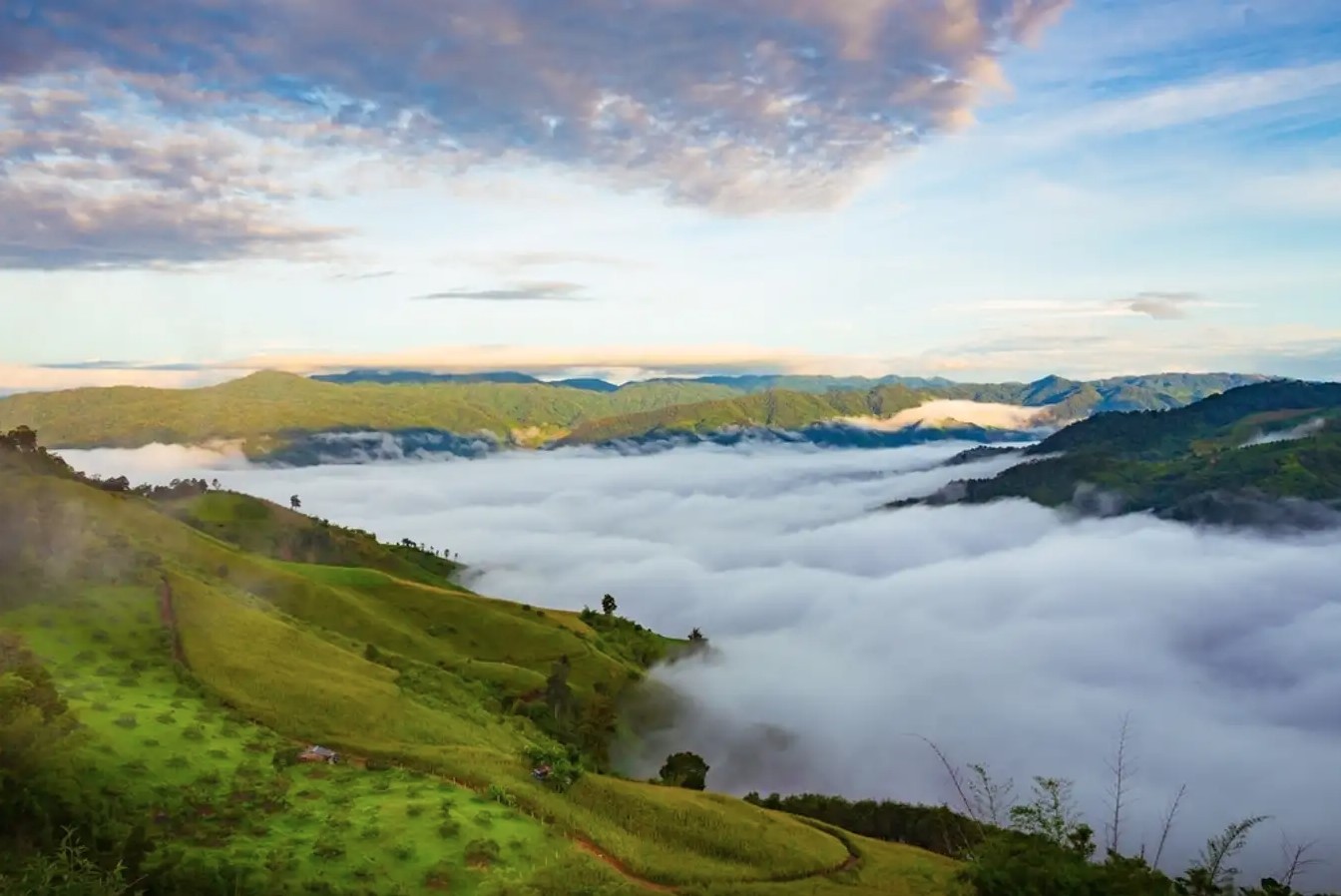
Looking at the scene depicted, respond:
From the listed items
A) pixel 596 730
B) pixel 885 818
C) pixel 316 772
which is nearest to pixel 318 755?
pixel 316 772

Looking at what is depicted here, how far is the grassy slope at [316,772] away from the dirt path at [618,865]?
11.1 inches

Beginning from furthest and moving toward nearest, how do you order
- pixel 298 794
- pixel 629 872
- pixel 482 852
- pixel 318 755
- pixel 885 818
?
pixel 885 818 → pixel 318 755 → pixel 298 794 → pixel 629 872 → pixel 482 852

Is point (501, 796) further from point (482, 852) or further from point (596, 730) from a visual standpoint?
point (596, 730)

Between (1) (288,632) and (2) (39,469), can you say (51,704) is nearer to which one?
(1) (288,632)

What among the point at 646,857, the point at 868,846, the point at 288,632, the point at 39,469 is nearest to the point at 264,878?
the point at 646,857

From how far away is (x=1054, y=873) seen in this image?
51.9 meters

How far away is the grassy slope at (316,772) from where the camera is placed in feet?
190

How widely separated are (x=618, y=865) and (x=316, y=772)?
26618mm

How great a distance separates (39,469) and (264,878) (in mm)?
127162

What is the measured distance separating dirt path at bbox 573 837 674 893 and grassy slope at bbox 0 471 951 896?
0.28 metres

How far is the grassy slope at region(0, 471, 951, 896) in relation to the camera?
57938mm

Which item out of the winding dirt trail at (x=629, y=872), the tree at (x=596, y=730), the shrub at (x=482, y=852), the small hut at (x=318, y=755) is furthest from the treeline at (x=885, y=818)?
the shrub at (x=482, y=852)

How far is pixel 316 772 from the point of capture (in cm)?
7069

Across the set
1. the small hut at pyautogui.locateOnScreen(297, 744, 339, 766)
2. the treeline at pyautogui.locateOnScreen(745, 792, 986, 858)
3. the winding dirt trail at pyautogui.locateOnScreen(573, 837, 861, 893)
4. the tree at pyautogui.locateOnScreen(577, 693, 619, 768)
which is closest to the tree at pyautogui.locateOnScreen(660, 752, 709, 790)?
the treeline at pyautogui.locateOnScreen(745, 792, 986, 858)
